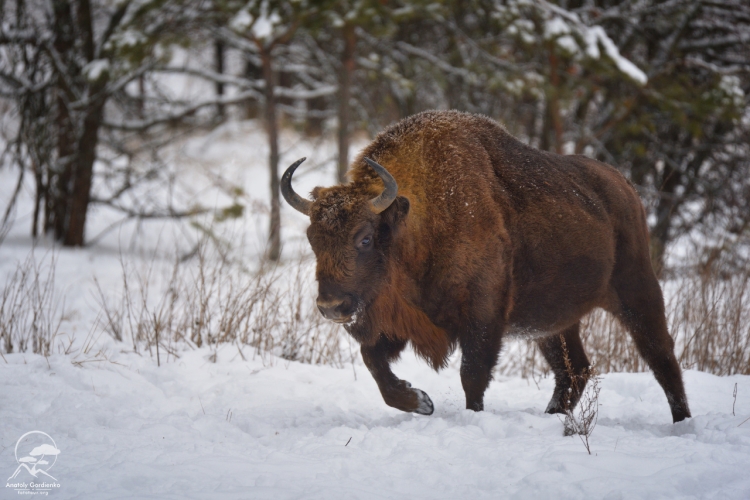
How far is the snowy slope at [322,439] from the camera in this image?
2.81 m

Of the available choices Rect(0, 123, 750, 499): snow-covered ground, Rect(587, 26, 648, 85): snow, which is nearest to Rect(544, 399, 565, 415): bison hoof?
Rect(0, 123, 750, 499): snow-covered ground

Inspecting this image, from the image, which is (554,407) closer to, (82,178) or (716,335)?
(716,335)

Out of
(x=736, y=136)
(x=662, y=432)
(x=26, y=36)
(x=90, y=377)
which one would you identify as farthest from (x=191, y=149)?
(x=662, y=432)

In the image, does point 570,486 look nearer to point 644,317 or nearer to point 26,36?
point 644,317

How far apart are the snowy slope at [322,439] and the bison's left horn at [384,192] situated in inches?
55.6

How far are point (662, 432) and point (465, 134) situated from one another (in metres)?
2.52

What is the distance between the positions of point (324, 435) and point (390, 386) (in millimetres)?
748

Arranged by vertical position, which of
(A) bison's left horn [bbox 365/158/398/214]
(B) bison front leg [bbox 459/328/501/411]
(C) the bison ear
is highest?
(A) bison's left horn [bbox 365/158/398/214]

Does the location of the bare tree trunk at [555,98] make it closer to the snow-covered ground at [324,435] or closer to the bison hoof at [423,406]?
the snow-covered ground at [324,435]

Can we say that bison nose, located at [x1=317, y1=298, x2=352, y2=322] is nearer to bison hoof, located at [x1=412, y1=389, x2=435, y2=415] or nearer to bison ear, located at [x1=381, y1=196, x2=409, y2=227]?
bison ear, located at [x1=381, y1=196, x2=409, y2=227]

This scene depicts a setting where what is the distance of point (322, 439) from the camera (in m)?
3.54

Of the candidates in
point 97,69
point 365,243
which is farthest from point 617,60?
point 97,69

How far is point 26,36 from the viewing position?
10609 millimetres

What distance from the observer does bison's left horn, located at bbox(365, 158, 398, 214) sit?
12.6 ft
